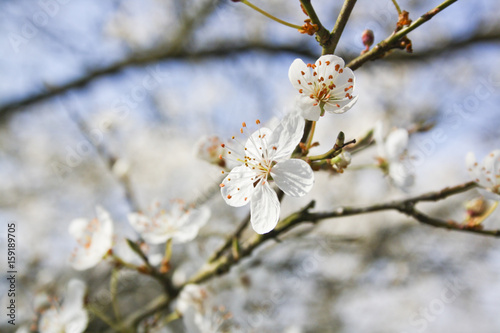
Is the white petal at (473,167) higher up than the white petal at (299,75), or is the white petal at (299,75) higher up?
the white petal at (299,75)

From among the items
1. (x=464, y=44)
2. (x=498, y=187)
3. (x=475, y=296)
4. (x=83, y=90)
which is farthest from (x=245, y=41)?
(x=475, y=296)

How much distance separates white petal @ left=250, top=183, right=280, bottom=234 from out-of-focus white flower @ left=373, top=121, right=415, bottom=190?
0.52m

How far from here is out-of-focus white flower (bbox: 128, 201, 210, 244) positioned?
1.23m

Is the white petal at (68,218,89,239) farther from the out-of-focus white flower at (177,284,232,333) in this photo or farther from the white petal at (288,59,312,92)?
the white petal at (288,59,312,92)

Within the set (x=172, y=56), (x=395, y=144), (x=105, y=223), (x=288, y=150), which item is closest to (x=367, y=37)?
(x=288, y=150)

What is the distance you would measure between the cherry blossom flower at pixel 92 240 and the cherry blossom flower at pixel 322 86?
2.64 feet

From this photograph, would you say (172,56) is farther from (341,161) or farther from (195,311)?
(341,161)

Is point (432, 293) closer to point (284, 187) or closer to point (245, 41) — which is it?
point (245, 41)

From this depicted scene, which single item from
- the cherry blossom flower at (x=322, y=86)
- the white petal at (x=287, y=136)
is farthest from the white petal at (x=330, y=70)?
the white petal at (x=287, y=136)

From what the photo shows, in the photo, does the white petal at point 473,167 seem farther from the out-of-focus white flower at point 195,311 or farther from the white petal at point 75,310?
the white petal at point 75,310

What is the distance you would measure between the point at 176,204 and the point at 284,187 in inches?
29.1

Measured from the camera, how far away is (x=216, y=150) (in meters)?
1.19

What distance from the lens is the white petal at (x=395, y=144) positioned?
3.93ft

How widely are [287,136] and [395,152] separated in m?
0.59
